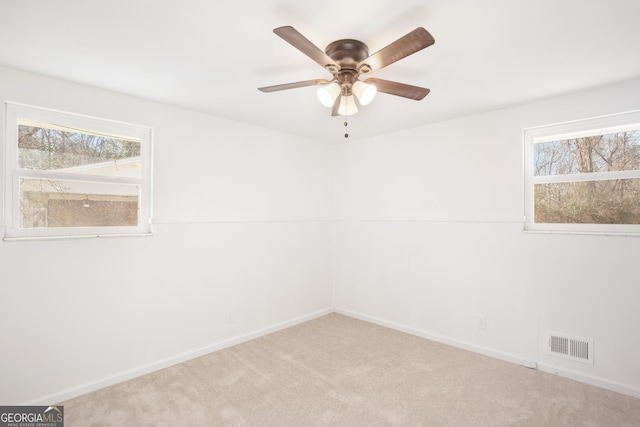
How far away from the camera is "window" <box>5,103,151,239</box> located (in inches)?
89.7

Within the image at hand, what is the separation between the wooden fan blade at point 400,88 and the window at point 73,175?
2115mm

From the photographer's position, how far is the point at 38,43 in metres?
1.90

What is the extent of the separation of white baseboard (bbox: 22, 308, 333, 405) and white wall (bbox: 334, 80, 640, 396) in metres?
1.13

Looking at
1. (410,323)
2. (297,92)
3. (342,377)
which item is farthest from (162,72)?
(410,323)

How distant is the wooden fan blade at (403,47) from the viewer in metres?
1.41

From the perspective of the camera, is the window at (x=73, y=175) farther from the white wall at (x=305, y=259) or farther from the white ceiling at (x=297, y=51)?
the white ceiling at (x=297, y=51)

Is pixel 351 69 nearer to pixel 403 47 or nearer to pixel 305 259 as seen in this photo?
pixel 403 47

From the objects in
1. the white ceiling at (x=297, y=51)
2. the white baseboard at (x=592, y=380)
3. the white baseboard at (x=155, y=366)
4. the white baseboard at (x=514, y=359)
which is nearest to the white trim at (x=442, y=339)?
the white baseboard at (x=514, y=359)

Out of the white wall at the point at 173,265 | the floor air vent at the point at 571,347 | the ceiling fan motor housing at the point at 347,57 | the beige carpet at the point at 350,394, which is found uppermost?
the ceiling fan motor housing at the point at 347,57

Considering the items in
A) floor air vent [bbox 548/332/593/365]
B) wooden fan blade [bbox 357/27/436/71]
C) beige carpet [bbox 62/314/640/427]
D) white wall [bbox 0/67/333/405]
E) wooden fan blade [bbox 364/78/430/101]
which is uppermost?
wooden fan blade [bbox 357/27/436/71]

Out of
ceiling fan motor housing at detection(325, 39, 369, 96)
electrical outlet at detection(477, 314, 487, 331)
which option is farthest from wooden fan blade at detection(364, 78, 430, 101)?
electrical outlet at detection(477, 314, 487, 331)

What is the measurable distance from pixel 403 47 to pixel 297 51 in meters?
0.72

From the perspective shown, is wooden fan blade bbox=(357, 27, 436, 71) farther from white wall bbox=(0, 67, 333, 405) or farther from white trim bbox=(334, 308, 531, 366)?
white trim bbox=(334, 308, 531, 366)

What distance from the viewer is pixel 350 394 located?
7.91 ft
